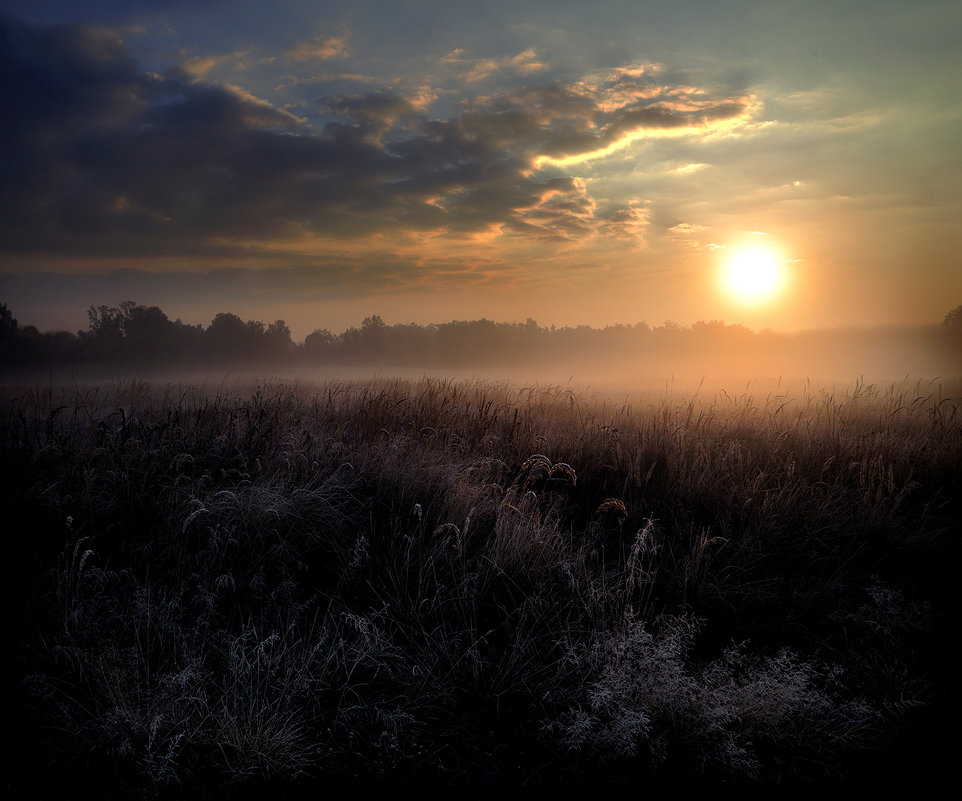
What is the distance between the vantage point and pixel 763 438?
6.86 m

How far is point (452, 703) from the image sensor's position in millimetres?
2520

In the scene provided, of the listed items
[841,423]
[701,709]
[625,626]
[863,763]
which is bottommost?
[863,763]

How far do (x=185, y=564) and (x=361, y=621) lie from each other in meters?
1.40

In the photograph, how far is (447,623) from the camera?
3006mm

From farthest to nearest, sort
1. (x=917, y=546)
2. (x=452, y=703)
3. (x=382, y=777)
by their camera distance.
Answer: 1. (x=917, y=546)
2. (x=452, y=703)
3. (x=382, y=777)

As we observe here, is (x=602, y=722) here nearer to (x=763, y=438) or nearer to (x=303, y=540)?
(x=303, y=540)

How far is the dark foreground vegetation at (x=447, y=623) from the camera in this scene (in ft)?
7.41

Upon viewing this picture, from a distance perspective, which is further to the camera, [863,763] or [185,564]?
[185,564]

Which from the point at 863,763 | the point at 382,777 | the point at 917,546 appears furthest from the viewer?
the point at 917,546

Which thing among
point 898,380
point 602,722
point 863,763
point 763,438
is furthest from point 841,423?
point 602,722

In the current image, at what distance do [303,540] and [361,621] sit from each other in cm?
124

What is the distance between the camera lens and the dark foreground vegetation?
2260 millimetres

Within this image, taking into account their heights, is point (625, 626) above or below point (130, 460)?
below

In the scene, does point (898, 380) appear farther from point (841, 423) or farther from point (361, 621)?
point (361, 621)
